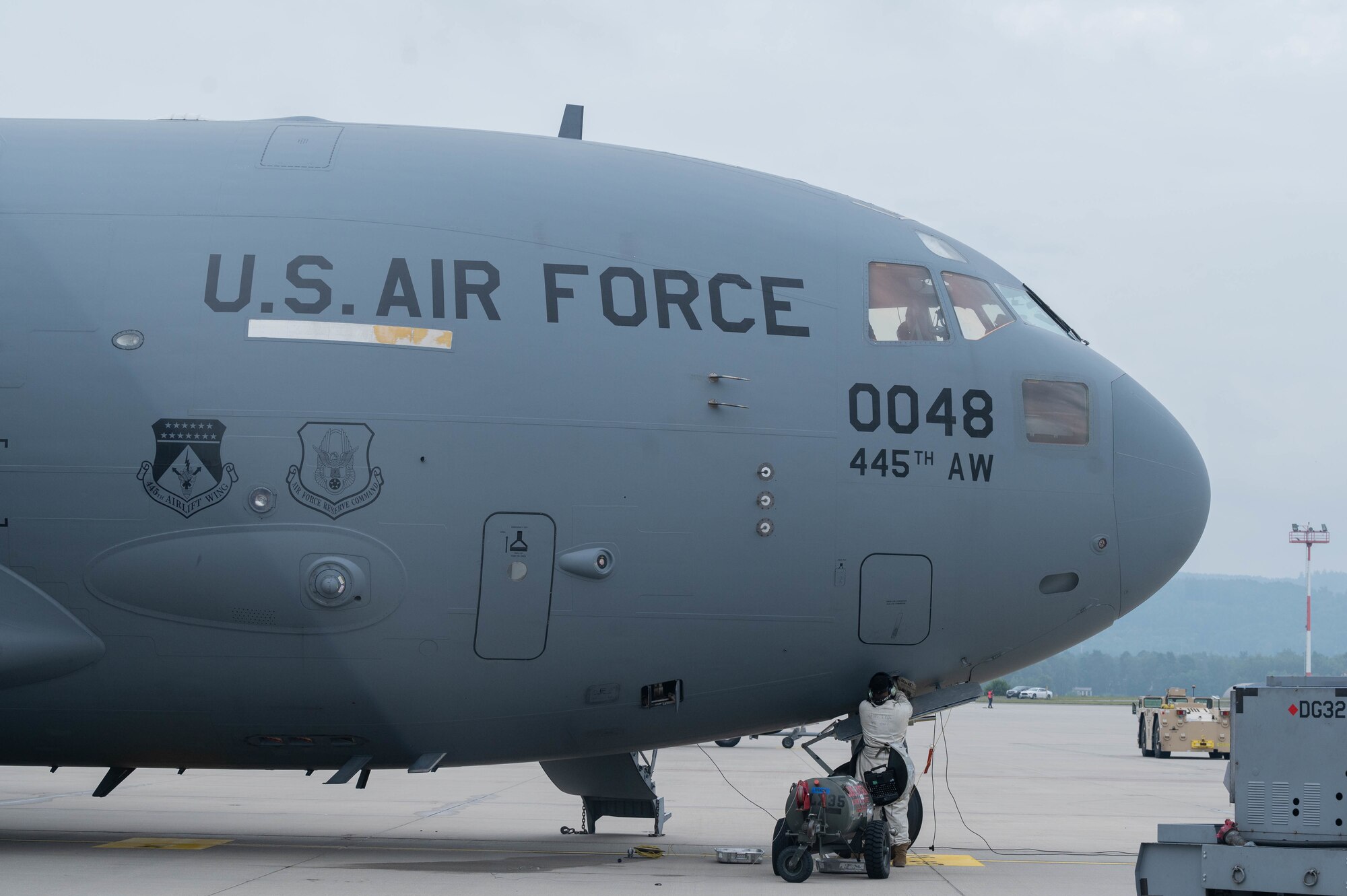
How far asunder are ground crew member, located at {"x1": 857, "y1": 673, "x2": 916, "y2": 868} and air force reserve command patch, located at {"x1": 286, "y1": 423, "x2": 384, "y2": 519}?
4.58 m

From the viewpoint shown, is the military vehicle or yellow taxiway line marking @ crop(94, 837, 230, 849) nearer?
yellow taxiway line marking @ crop(94, 837, 230, 849)

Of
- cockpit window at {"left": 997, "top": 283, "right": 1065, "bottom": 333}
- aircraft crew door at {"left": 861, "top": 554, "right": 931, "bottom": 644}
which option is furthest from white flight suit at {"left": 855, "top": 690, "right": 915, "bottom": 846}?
cockpit window at {"left": 997, "top": 283, "right": 1065, "bottom": 333}

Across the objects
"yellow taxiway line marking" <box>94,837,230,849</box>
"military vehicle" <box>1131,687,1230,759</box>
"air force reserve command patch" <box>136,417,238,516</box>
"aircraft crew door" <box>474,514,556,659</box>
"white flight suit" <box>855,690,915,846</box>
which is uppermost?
"air force reserve command patch" <box>136,417,238,516</box>

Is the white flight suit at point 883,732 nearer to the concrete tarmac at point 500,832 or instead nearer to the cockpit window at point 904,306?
the concrete tarmac at point 500,832

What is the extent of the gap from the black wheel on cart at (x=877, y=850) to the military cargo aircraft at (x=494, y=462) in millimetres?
1106

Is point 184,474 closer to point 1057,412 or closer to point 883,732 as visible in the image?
point 883,732

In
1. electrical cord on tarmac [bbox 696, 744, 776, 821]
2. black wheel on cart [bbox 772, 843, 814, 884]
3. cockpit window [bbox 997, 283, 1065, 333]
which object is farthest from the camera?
electrical cord on tarmac [bbox 696, 744, 776, 821]

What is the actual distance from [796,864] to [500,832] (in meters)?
5.30

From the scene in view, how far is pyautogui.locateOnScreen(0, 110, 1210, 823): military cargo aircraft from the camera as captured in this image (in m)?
10.5

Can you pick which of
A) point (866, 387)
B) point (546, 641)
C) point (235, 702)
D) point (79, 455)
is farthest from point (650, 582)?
point (79, 455)

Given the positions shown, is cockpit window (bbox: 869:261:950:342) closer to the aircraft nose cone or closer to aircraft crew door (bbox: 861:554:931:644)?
the aircraft nose cone

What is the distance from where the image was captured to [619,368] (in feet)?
36.1

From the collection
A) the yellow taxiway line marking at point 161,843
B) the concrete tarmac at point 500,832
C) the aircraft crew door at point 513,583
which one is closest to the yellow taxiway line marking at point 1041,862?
the concrete tarmac at point 500,832

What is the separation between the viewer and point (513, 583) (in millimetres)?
10734
